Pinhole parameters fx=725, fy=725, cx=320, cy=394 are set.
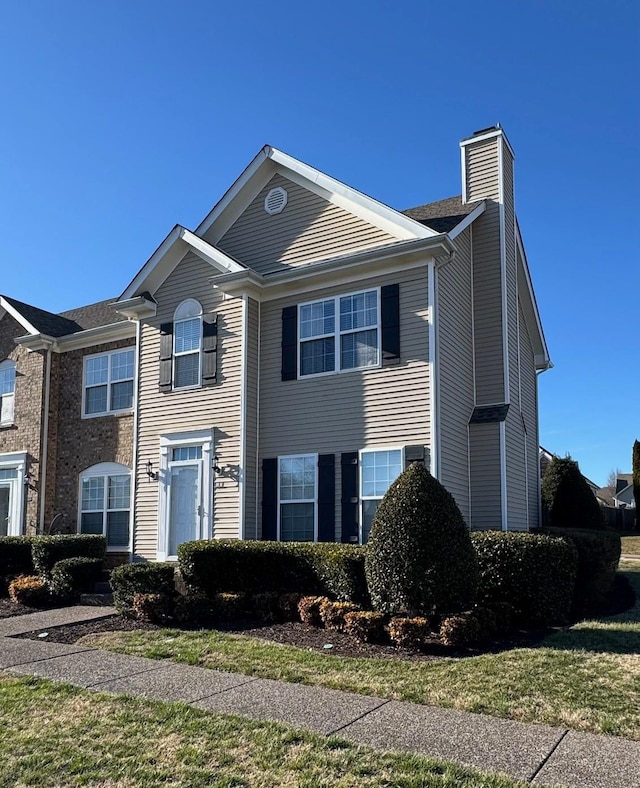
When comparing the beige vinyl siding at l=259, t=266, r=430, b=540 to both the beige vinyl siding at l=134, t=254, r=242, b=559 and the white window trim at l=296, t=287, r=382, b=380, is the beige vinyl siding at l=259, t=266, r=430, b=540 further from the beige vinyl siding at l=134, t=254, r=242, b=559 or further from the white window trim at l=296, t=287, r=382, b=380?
the beige vinyl siding at l=134, t=254, r=242, b=559

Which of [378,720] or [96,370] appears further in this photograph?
[96,370]

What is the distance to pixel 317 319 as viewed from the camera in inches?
555

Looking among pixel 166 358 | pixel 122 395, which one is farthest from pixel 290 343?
pixel 122 395

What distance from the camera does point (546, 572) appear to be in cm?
1019

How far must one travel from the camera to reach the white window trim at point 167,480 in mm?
14312

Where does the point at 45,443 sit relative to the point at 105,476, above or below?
above

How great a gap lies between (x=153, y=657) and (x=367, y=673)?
8.47ft

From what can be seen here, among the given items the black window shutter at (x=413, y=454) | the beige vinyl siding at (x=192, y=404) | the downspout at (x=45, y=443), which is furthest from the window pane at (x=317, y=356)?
the downspout at (x=45, y=443)

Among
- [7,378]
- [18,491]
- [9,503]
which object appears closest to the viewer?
[18,491]

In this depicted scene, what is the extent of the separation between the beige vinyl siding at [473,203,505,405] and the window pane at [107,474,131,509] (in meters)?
8.21

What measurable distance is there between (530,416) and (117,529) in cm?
1045

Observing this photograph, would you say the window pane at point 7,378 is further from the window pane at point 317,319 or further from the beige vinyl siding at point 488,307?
the beige vinyl siding at point 488,307

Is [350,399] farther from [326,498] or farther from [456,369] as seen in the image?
[456,369]

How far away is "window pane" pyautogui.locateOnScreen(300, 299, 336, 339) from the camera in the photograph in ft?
45.6
